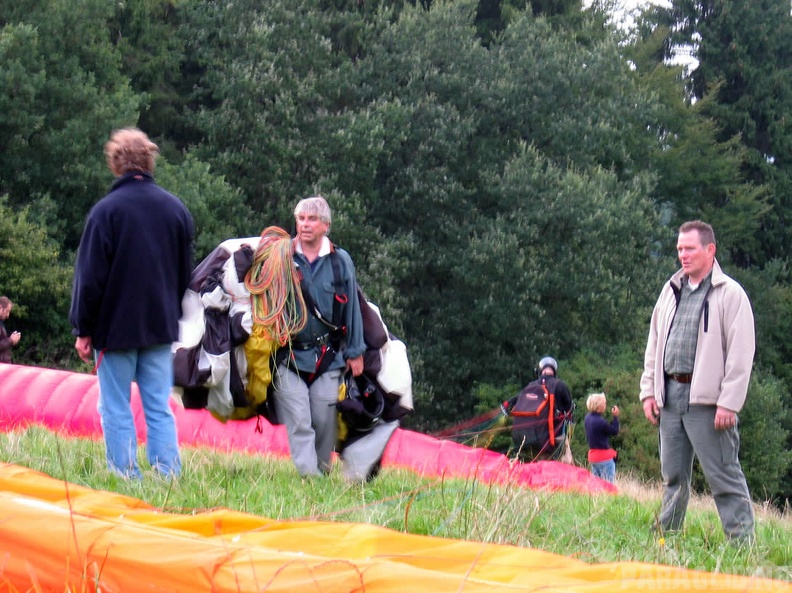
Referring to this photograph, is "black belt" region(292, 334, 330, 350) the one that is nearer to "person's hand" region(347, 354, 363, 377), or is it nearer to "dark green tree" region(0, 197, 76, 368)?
"person's hand" region(347, 354, 363, 377)

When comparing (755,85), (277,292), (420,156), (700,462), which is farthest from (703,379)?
(755,85)

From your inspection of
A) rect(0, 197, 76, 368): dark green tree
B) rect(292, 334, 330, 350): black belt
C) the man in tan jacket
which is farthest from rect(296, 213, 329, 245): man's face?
rect(0, 197, 76, 368): dark green tree

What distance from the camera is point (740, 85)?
1486 inches

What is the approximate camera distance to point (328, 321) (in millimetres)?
6152

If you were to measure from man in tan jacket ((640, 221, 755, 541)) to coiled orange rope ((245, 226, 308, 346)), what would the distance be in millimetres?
2022

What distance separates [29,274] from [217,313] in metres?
15.6

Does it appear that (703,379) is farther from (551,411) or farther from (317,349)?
(551,411)

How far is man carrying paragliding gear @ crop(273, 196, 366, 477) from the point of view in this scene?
605 centimetres

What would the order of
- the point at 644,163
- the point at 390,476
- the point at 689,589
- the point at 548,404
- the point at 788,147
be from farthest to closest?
1. the point at 788,147
2. the point at 644,163
3. the point at 548,404
4. the point at 390,476
5. the point at 689,589

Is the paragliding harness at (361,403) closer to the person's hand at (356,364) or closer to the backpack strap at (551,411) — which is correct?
the person's hand at (356,364)

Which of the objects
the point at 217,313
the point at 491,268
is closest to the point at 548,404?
the point at 217,313

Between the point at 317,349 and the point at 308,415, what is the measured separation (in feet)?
1.27

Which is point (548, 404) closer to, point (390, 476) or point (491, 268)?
point (390, 476)

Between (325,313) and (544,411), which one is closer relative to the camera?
(325,313)
